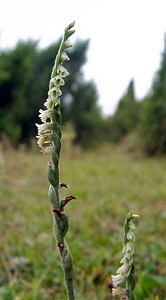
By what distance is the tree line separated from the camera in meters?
10.1

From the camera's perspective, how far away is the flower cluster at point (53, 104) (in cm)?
47

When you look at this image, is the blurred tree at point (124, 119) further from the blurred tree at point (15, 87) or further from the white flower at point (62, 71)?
the white flower at point (62, 71)

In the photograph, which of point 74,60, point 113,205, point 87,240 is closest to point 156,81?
point 74,60

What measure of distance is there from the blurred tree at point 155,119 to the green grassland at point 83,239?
5.28m

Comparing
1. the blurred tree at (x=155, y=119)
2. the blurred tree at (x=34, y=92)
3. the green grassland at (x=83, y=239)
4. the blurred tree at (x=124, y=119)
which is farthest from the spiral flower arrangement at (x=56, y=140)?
the blurred tree at (x=124, y=119)

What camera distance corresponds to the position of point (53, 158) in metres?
0.47

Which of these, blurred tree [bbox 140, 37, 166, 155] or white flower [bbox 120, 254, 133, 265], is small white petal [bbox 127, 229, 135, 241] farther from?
blurred tree [bbox 140, 37, 166, 155]

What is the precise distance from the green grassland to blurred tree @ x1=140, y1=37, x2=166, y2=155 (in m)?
5.28

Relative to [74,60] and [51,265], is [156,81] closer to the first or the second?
[74,60]

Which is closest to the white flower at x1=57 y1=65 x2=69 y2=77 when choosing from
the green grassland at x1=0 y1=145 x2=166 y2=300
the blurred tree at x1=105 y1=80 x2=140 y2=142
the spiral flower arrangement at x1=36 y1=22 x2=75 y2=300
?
the spiral flower arrangement at x1=36 y1=22 x2=75 y2=300

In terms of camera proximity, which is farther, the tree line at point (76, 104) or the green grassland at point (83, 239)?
the tree line at point (76, 104)

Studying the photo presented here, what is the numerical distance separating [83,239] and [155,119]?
8093 millimetres

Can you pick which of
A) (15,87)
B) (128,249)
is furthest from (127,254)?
(15,87)

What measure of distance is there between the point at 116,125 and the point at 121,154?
8.37 feet
